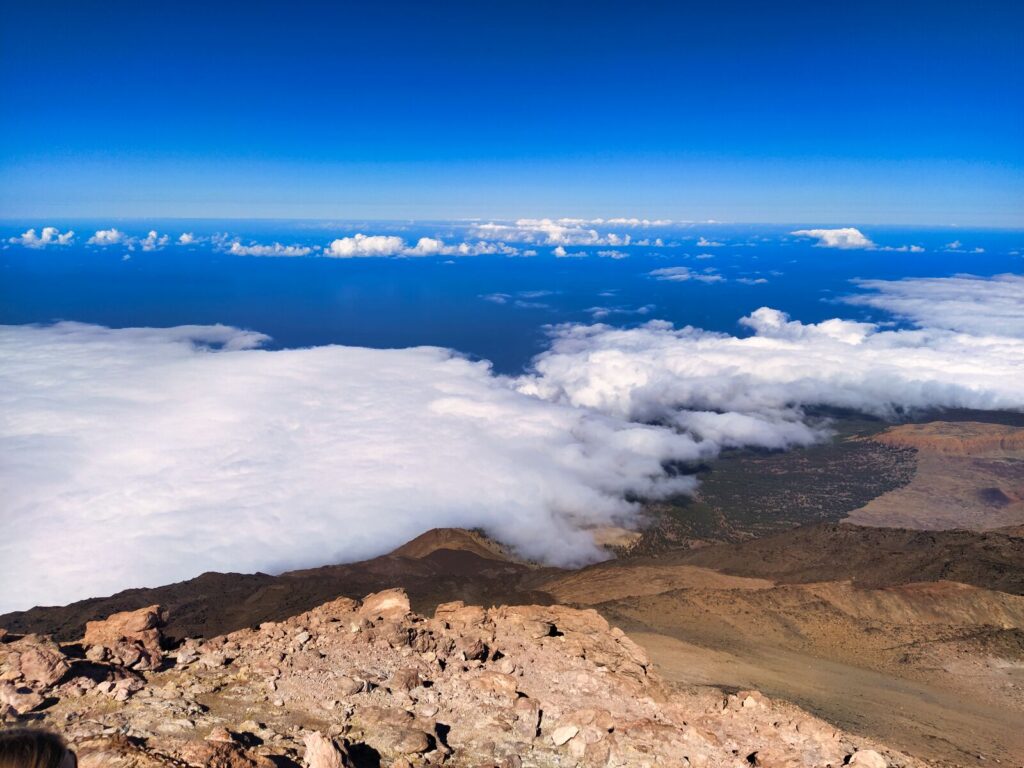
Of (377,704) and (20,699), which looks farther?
(377,704)

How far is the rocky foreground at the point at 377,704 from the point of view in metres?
14.4

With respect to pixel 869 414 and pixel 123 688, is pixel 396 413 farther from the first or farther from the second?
pixel 869 414

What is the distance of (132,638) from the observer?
64.7ft

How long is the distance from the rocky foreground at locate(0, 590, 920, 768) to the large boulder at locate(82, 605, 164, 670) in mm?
57

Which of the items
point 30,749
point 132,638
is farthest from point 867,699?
point 30,749

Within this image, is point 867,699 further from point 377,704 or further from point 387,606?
point 377,704

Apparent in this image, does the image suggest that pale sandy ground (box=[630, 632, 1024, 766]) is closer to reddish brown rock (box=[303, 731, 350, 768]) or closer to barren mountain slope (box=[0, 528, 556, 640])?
reddish brown rock (box=[303, 731, 350, 768])

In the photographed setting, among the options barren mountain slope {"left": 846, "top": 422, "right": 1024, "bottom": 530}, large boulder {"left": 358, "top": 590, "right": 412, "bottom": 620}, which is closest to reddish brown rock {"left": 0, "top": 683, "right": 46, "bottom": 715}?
large boulder {"left": 358, "top": 590, "right": 412, "bottom": 620}

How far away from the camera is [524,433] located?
11562cm

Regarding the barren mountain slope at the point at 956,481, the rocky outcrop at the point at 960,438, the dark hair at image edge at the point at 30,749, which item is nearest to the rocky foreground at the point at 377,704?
the dark hair at image edge at the point at 30,749

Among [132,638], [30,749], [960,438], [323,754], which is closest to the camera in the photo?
[30,749]

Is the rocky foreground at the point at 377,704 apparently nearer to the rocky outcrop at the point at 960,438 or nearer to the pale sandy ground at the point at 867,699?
the pale sandy ground at the point at 867,699

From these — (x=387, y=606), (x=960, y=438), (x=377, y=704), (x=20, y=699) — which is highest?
(x=20, y=699)

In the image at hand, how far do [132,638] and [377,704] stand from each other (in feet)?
28.7
